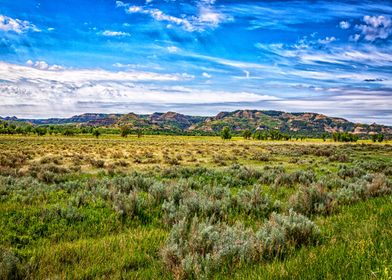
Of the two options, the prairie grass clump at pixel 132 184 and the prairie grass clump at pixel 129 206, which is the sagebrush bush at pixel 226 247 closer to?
the prairie grass clump at pixel 129 206

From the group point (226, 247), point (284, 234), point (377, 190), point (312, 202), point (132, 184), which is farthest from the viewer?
point (132, 184)

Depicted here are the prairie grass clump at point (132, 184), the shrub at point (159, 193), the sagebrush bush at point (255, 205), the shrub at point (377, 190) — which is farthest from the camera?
the prairie grass clump at point (132, 184)

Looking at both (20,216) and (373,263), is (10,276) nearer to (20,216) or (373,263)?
(20,216)

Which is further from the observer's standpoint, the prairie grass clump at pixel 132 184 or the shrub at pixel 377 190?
the prairie grass clump at pixel 132 184

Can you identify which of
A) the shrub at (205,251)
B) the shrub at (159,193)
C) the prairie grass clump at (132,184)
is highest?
the shrub at (205,251)

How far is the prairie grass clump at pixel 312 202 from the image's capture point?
9.21 m

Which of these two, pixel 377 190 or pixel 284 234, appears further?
pixel 377 190

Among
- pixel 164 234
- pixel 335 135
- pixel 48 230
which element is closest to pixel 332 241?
pixel 164 234

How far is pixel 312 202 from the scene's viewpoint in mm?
9828

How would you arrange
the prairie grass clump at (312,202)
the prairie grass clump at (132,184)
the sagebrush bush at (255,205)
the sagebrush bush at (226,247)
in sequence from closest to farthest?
the sagebrush bush at (226,247) → the prairie grass clump at (312,202) → the sagebrush bush at (255,205) → the prairie grass clump at (132,184)

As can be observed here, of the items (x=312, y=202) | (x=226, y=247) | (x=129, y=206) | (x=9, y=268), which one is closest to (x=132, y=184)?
(x=129, y=206)

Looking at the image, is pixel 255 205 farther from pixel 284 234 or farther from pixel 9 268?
pixel 9 268

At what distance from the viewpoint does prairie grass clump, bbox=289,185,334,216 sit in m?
9.21

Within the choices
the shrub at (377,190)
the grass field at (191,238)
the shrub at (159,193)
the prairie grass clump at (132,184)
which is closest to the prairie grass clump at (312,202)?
the grass field at (191,238)
